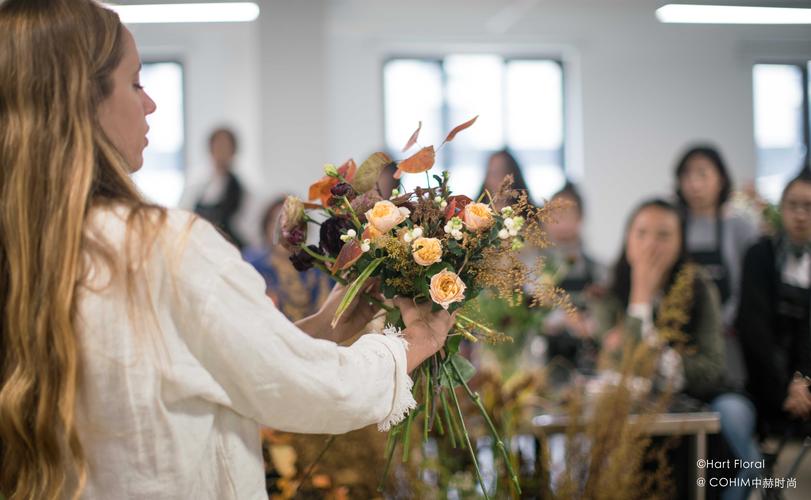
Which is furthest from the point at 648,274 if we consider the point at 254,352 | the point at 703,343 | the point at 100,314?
the point at 100,314

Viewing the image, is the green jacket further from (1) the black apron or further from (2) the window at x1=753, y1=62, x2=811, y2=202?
(2) the window at x1=753, y1=62, x2=811, y2=202

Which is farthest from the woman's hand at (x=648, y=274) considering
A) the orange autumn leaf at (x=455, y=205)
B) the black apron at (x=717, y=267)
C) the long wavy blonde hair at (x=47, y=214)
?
the long wavy blonde hair at (x=47, y=214)

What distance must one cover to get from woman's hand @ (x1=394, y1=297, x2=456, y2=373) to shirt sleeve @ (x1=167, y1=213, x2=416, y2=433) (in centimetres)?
16

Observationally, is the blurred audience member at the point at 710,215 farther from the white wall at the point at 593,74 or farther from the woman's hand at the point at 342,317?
the white wall at the point at 593,74

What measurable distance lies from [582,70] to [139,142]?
7583 millimetres

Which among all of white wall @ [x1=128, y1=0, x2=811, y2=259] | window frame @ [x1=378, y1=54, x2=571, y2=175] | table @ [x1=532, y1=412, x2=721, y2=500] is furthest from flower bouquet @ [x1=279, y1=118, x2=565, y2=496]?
window frame @ [x1=378, y1=54, x2=571, y2=175]

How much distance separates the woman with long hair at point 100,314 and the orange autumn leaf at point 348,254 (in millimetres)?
228

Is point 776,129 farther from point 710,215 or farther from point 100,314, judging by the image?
point 100,314

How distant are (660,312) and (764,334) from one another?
52cm

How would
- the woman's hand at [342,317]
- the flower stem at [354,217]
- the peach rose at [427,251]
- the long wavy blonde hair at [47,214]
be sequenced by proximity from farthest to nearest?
the woman's hand at [342,317] → the flower stem at [354,217] → the peach rose at [427,251] → the long wavy blonde hair at [47,214]

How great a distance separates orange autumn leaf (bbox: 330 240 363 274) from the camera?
1.35m

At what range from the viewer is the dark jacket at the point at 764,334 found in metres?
2.87

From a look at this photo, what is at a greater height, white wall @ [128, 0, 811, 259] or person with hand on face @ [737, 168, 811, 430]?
white wall @ [128, 0, 811, 259]

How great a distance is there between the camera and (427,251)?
4.30 feet
